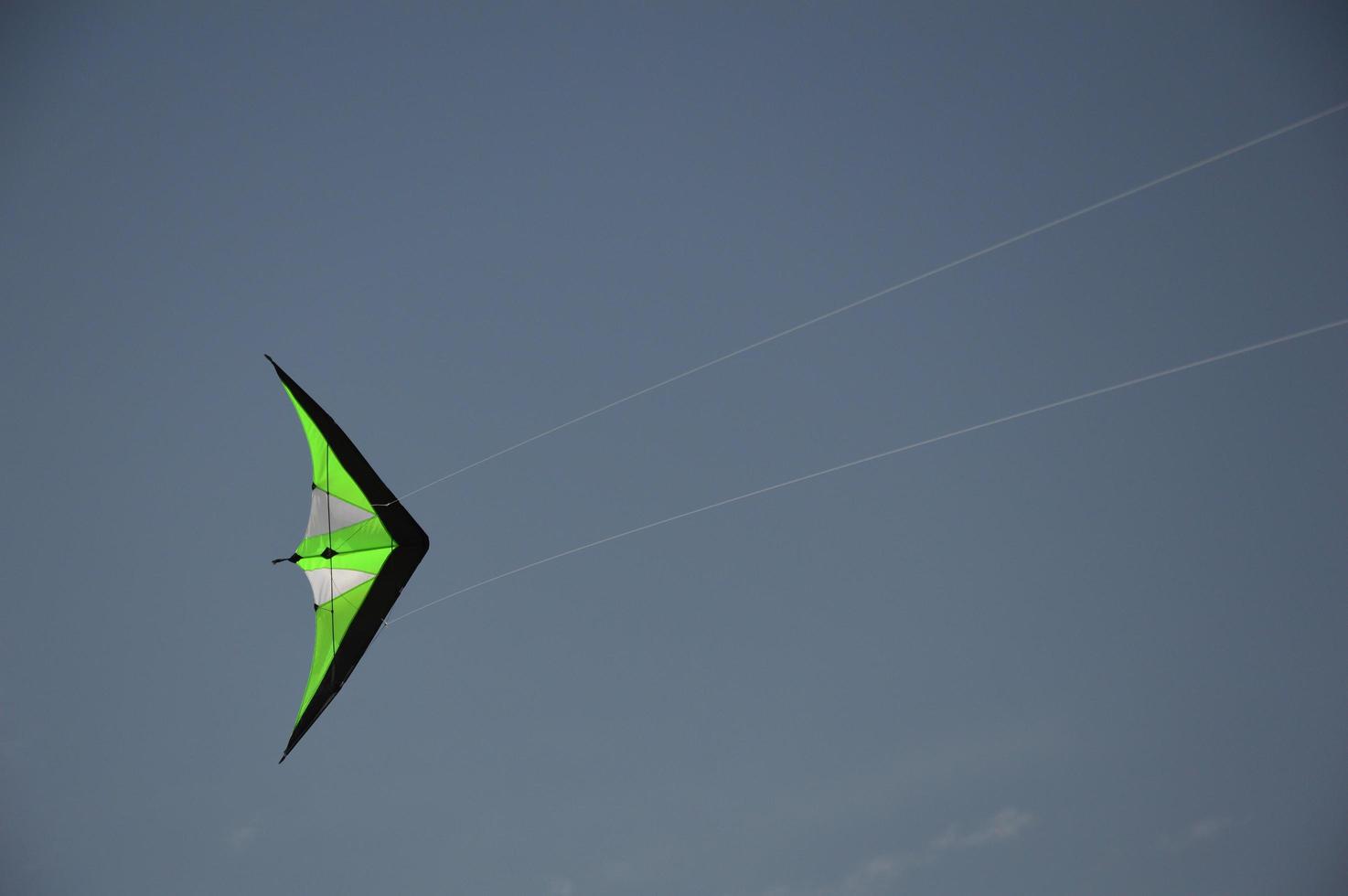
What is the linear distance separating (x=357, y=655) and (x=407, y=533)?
5.17 ft

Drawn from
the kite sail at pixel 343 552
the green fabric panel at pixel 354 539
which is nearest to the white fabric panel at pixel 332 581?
the kite sail at pixel 343 552

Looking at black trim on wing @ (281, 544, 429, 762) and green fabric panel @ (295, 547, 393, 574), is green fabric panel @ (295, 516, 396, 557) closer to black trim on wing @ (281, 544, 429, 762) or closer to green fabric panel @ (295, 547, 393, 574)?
green fabric panel @ (295, 547, 393, 574)

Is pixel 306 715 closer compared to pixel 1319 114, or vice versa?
pixel 1319 114

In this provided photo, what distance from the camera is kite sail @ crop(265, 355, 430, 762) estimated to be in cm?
1070

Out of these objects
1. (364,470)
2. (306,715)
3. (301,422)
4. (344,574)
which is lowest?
(306,715)

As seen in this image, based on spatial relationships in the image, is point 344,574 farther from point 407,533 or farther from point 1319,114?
point 1319,114

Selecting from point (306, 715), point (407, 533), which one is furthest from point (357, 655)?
point (407, 533)

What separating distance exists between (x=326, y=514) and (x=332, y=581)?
80 cm

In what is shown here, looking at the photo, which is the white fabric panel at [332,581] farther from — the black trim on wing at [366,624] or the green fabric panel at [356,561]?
the black trim on wing at [366,624]

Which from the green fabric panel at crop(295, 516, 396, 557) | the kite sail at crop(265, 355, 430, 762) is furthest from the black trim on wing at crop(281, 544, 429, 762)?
the green fabric panel at crop(295, 516, 396, 557)

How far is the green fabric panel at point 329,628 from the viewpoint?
36.6 ft

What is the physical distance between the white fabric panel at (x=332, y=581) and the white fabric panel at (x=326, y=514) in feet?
1.53

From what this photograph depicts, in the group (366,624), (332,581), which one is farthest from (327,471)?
(366,624)

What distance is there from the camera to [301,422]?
11242 millimetres
